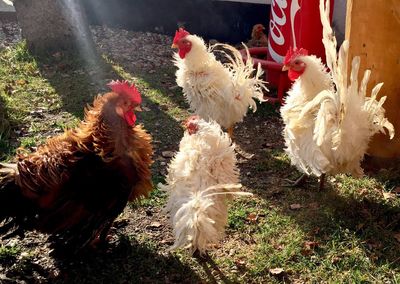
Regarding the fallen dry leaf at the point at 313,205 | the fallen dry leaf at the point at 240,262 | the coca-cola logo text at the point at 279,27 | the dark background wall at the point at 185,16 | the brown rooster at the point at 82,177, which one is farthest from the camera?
the dark background wall at the point at 185,16

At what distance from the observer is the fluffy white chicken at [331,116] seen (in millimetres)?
3760

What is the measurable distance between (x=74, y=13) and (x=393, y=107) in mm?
5704

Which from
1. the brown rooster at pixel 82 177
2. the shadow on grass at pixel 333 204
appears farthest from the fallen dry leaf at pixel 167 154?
the brown rooster at pixel 82 177

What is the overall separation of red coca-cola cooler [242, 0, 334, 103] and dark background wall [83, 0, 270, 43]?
6.23 ft

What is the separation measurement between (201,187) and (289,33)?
355cm

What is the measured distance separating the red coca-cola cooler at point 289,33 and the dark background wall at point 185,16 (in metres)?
1.90

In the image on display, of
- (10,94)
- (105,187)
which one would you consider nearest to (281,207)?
(105,187)

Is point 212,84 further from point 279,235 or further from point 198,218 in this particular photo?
point 198,218

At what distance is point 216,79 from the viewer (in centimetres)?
484

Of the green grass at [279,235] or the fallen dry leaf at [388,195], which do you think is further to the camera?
the fallen dry leaf at [388,195]

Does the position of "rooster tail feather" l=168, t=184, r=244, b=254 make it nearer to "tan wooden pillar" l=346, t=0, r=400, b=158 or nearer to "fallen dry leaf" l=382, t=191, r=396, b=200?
"fallen dry leaf" l=382, t=191, r=396, b=200

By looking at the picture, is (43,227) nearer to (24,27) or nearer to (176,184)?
(176,184)

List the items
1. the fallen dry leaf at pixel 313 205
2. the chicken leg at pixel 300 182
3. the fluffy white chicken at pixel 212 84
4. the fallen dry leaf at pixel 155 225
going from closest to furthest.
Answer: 1. the fallen dry leaf at pixel 155 225
2. the fallen dry leaf at pixel 313 205
3. the chicken leg at pixel 300 182
4. the fluffy white chicken at pixel 212 84

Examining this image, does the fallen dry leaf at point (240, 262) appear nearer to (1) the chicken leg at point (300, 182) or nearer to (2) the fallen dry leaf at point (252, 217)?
(2) the fallen dry leaf at point (252, 217)
